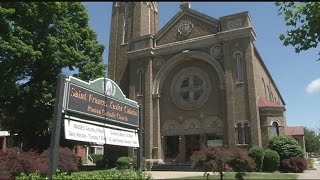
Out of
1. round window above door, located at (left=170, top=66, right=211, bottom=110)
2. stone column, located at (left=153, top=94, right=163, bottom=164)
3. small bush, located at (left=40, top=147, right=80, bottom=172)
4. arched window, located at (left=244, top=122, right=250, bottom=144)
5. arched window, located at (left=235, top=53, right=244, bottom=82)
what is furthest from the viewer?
stone column, located at (left=153, top=94, right=163, bottom=164)

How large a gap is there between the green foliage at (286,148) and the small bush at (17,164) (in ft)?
63.8

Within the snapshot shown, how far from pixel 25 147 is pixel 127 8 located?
2124cm

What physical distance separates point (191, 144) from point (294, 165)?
10.5 meters

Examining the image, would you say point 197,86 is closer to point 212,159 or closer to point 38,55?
point 38,55

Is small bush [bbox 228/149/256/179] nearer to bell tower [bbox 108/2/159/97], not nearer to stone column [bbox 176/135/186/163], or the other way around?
stone column [bbox 176/135/186/163]

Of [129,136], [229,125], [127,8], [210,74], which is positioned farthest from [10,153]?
[127,8]

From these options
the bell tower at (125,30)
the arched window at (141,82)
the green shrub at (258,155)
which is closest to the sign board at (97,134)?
the green shrub at (258,155)

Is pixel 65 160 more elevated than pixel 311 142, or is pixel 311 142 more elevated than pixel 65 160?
pixel 311 142

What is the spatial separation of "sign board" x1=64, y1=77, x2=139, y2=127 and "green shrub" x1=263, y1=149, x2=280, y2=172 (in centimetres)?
1605

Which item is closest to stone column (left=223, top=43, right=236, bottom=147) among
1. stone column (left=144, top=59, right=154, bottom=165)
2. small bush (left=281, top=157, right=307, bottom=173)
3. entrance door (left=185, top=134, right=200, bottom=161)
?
entrance door (left=185, top=134, right=200, bottom=161)

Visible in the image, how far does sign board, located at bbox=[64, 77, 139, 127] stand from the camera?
11680 mm

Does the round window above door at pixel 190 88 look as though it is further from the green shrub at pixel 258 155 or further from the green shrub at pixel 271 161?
the green shrub at pixel 271 161

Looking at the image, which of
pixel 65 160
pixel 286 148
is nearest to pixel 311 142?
pixel 286 148

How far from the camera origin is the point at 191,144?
35250mm
